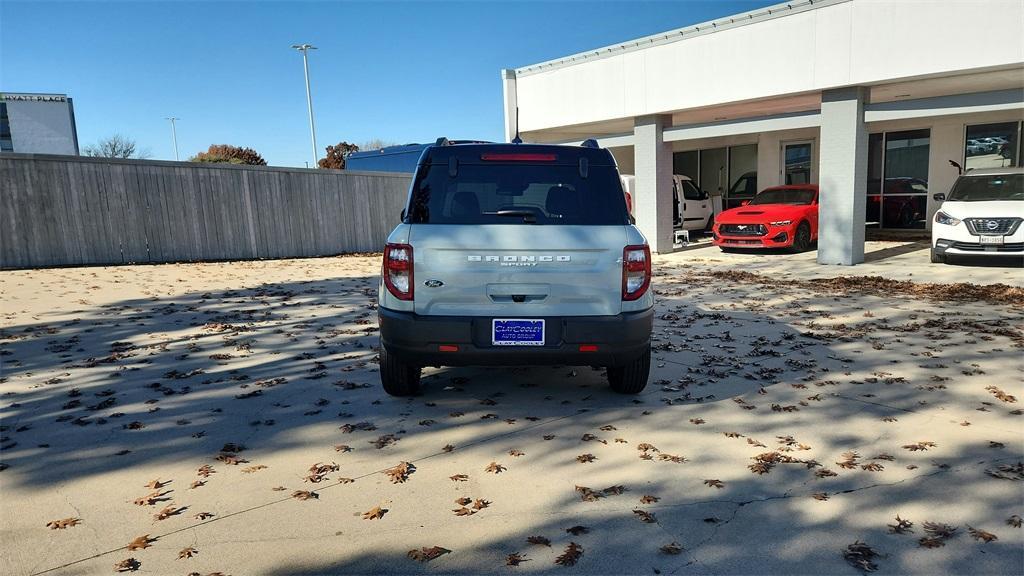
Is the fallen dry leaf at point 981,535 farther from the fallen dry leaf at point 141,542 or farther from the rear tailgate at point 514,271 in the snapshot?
the fallen dry leaf at point 141,542

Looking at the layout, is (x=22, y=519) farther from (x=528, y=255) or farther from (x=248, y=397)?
(x=528, y=255)

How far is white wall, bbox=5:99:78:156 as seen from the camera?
57.6 m

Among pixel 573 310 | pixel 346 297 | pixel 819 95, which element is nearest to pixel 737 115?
pixel 819 95

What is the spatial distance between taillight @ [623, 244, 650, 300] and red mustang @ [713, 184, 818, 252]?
40.0 ft

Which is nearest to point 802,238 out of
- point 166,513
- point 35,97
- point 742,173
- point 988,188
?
point 988,188

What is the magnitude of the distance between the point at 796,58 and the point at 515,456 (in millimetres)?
12142

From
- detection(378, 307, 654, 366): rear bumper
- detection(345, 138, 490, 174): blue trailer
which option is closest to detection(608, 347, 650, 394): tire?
detection(378, 307, 654, 366): rear bumper

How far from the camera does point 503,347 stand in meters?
4.30

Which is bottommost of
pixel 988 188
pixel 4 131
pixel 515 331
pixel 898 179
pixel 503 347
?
pixel 503 347

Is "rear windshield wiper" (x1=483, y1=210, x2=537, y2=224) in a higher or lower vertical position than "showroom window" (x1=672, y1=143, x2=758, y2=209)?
lower

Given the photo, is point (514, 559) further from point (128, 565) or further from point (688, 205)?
point (688, 205)

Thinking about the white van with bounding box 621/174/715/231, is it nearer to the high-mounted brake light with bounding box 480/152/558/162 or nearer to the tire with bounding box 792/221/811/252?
the tire with bounding box 792/221/811/252

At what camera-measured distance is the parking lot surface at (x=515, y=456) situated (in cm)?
292

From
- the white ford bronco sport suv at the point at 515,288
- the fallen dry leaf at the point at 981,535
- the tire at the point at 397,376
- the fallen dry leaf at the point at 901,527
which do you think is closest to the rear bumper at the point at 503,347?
the white ford bronco sport suv at the point at 515,288
